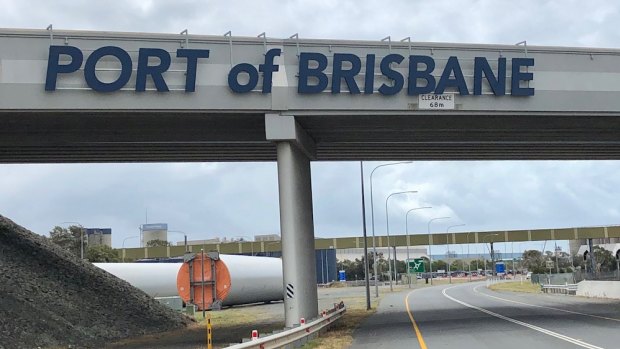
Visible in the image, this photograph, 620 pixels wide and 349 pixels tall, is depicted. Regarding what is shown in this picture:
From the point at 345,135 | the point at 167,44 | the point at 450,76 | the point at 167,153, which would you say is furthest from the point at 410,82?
the point at 167,153

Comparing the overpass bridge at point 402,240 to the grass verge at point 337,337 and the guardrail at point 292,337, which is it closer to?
the grass verge at point 337,337

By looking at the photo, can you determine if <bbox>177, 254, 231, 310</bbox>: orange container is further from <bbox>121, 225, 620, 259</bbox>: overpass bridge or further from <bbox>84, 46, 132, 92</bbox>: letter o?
<bbox>121, 225, 620, 259</bbox>: overpass bridge

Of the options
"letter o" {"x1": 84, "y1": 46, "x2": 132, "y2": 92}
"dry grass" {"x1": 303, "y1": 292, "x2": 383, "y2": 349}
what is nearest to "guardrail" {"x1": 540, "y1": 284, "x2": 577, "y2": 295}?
"dry grass" {"x1": 303, "y1": 292, "x2": 383, "y2": 349}

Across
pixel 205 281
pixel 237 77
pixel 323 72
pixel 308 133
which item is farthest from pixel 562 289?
pixel 205 281

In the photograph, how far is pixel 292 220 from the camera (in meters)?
22.4

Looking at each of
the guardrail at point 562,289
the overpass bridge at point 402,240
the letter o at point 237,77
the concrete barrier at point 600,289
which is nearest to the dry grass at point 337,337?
the letter o at point 237,77

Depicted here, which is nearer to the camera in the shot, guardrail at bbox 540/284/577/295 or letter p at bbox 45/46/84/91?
letter p at bbox 45/46/84/91

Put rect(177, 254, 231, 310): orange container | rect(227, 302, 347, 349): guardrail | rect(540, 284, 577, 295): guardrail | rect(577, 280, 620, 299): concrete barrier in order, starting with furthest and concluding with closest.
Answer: rect(540, 284, 577, 295): guardrail → rect(577, 280, 620, 299): concrete barrier → rect(227, 302, 347, 349): guardrail → rect(177, 254, 231, 310): orange container

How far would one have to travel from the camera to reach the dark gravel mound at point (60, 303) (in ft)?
69.1

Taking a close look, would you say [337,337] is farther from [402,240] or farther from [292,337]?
[402,240]

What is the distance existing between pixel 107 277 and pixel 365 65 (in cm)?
1711

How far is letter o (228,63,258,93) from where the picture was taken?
872 inches

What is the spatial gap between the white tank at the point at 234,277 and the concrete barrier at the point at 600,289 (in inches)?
851

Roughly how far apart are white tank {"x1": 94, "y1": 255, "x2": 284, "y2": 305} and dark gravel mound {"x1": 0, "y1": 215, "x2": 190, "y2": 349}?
9209 mm
